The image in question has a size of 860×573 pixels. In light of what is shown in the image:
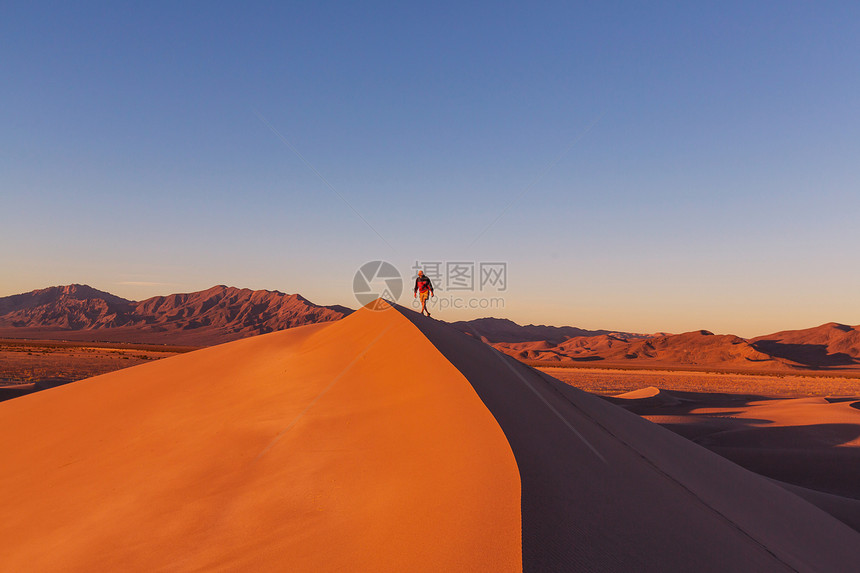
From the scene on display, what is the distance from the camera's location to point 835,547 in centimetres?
481

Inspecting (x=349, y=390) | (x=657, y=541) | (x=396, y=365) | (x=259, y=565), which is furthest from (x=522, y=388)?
(x=259, y=565)

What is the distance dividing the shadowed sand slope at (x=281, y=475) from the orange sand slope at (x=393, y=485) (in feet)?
0.06

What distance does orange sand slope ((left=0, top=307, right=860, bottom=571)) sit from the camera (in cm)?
313

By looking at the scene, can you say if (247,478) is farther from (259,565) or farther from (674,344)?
(674,344)

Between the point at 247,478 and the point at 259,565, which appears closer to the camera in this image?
the point at 259,565

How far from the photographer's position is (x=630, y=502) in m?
3.76

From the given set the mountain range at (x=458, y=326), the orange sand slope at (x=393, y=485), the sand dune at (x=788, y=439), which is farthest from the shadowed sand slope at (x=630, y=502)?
the mountain range at (x=458, y=326)

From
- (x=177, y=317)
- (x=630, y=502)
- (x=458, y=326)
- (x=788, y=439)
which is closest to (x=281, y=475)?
(x=630, y=502)

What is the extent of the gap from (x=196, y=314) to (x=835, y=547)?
168540 millimetres

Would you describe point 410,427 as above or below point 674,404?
above

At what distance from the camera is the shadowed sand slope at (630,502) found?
10.2 feet

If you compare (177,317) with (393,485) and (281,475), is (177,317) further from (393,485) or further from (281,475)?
(393,485)

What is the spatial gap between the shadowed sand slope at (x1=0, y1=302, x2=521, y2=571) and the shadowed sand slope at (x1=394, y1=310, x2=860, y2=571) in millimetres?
240

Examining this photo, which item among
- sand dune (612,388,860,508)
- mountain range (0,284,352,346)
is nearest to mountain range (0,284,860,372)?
mountain range (0,284,352,346)
